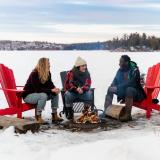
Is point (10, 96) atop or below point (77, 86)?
below

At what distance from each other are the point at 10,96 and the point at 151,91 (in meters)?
2.63

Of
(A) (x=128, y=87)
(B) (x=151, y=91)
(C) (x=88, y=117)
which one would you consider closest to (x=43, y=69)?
(C) (x=88, y=117)

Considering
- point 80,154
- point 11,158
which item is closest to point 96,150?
point 80,154

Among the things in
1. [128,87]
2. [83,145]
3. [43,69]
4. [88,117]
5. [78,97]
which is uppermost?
[43,69]

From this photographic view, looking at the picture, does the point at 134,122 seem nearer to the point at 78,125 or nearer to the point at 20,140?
the point at 78,125

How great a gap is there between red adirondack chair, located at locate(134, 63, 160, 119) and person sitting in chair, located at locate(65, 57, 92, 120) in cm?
98

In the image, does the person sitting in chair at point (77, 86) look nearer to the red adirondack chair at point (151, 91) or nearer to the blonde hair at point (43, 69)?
the blonde hair at point (43, 69)

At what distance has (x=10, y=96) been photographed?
8883 mm

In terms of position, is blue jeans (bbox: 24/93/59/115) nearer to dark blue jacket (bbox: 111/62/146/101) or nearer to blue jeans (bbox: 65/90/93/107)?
blue jeans (bbox: 65/90/93/107)

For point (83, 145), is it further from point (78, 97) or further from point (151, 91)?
point (151, 91)

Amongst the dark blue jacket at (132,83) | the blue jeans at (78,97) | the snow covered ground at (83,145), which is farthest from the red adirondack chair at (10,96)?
the dark blue jacket at (132,83)

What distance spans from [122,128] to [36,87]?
1.71m

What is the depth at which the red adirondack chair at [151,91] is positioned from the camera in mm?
8953

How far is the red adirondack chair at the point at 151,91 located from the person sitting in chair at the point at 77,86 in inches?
38.6
